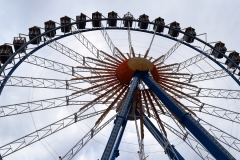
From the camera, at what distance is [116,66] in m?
20.3

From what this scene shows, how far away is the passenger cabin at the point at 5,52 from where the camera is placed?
65.4 feet

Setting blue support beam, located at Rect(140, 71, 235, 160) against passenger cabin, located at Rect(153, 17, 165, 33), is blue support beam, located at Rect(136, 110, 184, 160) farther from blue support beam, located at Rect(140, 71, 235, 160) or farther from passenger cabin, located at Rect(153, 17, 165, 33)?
passenger cabin, located at Rect(153, 17, 165, 33)

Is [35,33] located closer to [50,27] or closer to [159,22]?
[50,27]

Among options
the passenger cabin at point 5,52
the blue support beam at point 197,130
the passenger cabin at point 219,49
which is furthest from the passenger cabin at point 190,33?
the passenger cabin at point 5,52

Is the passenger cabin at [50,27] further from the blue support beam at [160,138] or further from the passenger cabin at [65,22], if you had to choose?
the blue support beam at [160,138]

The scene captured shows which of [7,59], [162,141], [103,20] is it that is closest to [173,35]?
[103,20]

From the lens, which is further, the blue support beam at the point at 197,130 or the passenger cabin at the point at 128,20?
the passenger cabin at the point at 128,20

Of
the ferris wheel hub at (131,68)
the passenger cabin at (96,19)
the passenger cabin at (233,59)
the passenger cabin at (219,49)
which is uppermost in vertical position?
the passenger cabin at (96,19)

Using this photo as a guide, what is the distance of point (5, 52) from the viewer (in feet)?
65.8

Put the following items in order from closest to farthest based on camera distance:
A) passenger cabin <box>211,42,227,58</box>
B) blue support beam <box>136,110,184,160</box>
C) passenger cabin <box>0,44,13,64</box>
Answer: blue support beam <box>136,110,184,160</box> → passenger cabin <box>0,44,13,64</box> → passenger cabin <box>211,42,227,58</box>

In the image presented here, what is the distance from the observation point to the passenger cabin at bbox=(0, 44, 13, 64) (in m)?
19.9

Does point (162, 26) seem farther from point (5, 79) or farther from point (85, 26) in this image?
point (5, 79)

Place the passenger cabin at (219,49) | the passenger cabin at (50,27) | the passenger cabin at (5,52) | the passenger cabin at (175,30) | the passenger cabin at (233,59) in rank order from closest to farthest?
the passenger cabin at (5,52) → the passenger cabin at (50,27) → the passenger cabin at (233,59) → the passenger cabin at (219,49) → the passenger cabin at (175,30)

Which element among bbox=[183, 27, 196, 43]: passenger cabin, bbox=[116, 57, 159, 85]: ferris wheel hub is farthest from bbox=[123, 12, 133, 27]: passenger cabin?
bbox=[116, 57, 159, 85]: ferris wheel hub
